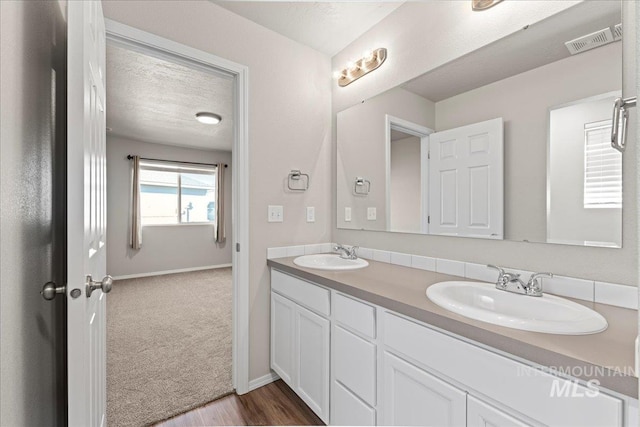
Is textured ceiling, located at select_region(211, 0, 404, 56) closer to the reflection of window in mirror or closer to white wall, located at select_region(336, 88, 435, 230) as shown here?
white wall, located at select_region(336, 88, 435, 230)

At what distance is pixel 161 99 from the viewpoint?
3.24 metres

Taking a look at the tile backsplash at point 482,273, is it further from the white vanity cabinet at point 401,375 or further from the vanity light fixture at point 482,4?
the vanity light fixture at point 482,4

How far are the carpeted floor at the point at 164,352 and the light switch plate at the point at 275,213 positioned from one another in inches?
46.2

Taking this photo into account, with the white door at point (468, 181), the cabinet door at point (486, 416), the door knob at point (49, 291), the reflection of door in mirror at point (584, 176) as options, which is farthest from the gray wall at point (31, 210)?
the reflection of door in mirror at point (584, 176)

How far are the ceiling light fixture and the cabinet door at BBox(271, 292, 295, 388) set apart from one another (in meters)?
2.81

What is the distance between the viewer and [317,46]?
2182mm

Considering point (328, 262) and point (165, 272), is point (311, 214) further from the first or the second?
point (165, 272)

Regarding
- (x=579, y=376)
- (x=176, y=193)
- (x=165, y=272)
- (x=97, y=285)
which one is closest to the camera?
(x=579, y=376)

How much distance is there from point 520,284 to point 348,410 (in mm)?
961

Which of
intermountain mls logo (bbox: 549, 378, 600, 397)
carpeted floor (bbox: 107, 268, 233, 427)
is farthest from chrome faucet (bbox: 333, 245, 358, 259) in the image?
intermountain mls logo (bbox: 549, 378, 600, 397)

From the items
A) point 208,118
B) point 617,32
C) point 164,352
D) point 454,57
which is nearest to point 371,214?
point 454,57

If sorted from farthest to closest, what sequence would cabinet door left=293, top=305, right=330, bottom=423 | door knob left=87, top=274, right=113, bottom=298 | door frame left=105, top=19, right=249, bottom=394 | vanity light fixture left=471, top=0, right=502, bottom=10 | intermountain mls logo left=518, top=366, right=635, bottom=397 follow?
door frame left=105, top=19, right=249, bottom=394
cabinet door left=293, top=305, right=330, bottom=423
vanity light fixture left=471, top=0, right=502, bottom=10
door knob left=87, top=274, right=113, bottom=298
intermountain mls logo left=518, top=366, right=635, bottom=397

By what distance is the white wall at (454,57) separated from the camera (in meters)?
0.97

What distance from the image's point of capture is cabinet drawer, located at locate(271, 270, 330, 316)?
145 centimetres
